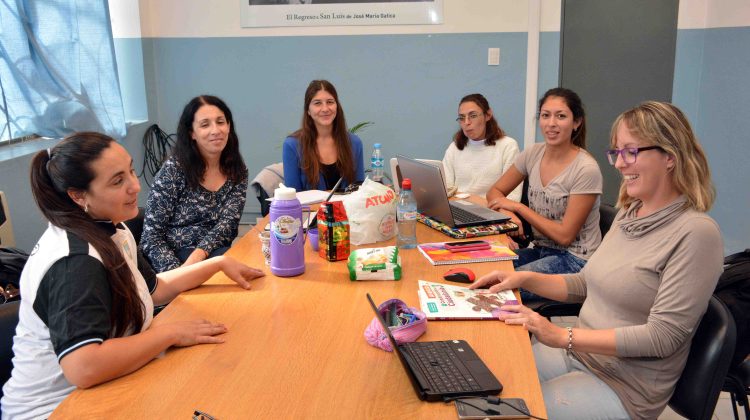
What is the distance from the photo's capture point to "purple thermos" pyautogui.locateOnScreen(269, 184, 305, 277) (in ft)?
6.09

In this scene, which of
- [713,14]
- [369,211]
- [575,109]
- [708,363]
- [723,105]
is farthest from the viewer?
[713,14]

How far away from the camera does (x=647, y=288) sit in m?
1.62

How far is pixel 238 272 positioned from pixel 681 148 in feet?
4.13

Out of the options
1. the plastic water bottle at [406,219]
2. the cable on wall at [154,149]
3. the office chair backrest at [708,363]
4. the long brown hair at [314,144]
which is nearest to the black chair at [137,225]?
the long brown hair at [314,144]

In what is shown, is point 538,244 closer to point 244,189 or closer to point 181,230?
point 244,189

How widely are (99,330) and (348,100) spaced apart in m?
3.71

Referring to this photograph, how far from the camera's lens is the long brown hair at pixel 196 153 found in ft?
9.29

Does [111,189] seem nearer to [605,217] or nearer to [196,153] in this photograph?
[196,153]

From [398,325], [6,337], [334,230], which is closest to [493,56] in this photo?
[334,230]

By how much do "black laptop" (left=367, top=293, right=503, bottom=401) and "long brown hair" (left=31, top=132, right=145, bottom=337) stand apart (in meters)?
0.59

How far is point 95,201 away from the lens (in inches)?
60.2

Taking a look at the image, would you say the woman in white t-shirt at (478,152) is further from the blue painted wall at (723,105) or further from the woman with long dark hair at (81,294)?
the woman with long dark hair at (81,294)

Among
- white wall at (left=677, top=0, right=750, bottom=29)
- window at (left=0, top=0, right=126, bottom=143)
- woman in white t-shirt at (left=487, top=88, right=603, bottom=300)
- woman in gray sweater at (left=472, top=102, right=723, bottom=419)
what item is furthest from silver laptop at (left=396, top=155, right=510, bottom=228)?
white wall at (left=677, top=0, right=750, bottom=29)

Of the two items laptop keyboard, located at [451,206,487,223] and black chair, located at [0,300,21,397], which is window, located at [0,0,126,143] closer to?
black chair, located at [0,300,21,397]
